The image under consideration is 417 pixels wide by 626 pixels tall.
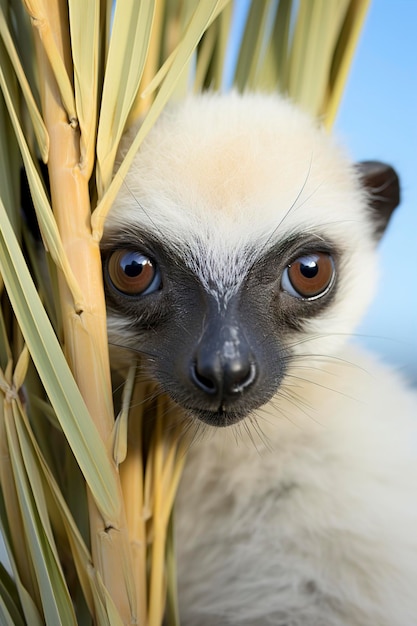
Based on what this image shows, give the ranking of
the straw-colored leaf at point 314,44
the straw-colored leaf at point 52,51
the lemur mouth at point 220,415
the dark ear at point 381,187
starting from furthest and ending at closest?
1. the dark ear at point 381,187
2. the straw-colored leaf at point 314,44
3. the lemur mouth at point 220,415
4. the straw-colored leaf at point 52,51

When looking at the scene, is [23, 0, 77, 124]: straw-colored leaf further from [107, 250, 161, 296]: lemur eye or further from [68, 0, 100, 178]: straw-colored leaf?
[107, 250, 161, 296]: lemur eye

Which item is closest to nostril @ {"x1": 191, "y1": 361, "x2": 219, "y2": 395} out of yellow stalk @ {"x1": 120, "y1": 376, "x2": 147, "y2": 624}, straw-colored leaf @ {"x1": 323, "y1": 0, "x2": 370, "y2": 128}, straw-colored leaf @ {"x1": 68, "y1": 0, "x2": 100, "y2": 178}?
yellow stalk @ {"x1": 120, "y1": 376, "x2": 147, "y2": 624}

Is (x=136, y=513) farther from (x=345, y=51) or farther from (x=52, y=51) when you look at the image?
(x=345, y=51)

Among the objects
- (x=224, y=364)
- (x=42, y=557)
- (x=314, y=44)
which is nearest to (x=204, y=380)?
(x=224, y=364)

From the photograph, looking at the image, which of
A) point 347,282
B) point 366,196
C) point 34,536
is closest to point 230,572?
point 34,536

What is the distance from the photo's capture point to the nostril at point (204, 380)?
2.19 feet

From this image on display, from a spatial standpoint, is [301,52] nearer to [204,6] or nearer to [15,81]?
→ [204,6]

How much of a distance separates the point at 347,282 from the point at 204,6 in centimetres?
45

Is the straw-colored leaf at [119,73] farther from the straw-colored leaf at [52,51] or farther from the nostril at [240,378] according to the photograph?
the nostril at [240,378]

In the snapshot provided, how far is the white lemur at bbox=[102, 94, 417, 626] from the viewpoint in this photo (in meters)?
0.77

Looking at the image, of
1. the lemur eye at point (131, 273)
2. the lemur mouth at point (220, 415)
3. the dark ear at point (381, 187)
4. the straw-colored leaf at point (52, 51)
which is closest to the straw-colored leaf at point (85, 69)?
the straw-colored leaf at point (52, 51)

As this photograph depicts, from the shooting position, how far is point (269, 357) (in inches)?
29.9

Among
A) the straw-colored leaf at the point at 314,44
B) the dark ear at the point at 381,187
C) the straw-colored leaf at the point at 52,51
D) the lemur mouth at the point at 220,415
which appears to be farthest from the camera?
the dark ear at the point at 381,187

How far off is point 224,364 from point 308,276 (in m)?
0.24
